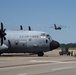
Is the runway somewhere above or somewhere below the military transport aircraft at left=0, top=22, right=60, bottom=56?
below

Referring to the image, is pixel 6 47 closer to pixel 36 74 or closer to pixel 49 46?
pixel 49 46

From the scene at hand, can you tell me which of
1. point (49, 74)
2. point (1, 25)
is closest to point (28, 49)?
point (1, 25)

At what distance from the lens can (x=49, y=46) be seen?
167ft

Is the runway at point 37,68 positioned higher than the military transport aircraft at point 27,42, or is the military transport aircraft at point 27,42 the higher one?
the military transport aircraft at point 27,42

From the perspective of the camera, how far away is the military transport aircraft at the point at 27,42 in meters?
51.2

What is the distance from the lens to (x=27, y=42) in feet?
170

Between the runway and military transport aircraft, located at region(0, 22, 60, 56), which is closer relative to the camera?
the runway

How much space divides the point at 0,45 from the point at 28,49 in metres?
4.39

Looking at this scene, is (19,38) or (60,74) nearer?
(60,74)

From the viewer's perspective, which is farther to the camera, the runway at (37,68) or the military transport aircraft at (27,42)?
the military transport aircraft at (27,42)

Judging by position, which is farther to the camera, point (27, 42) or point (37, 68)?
point (27, 42)

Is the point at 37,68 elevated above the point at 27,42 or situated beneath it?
situated beneath

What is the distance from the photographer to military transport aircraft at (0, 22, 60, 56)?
5119cm

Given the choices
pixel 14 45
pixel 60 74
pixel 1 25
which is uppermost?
pixel 1 25
